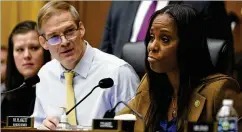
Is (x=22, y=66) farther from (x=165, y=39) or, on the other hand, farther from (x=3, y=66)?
(x=165, y=39)

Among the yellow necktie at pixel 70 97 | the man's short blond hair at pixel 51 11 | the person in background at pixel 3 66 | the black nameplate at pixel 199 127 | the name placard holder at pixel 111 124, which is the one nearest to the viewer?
the black nameplate at pixel 199 127

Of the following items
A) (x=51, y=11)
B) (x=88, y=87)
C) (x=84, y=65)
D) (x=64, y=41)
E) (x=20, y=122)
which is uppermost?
(x=51, y=11)

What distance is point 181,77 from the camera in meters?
2.54

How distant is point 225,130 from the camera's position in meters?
1.99

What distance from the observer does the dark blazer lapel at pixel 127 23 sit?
391 cm

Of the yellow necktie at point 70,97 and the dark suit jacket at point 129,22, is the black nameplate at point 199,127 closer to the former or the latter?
the yellow necktie at point 70,97

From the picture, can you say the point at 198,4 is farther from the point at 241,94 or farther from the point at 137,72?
the point at 241,94

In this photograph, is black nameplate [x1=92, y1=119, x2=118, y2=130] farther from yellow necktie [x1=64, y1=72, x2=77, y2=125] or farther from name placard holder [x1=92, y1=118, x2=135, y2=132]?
yellow necktie [x1=64, y1=72, x2=77, y2=125]

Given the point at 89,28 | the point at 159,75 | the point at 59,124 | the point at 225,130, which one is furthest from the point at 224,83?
the point at 89,28

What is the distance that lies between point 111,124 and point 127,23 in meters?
1.88

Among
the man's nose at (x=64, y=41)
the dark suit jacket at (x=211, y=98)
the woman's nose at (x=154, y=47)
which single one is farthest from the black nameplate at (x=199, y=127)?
the man's nose at (x=64, y=41)

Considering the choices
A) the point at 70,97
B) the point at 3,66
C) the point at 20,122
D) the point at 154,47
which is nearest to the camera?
the point at 20,122

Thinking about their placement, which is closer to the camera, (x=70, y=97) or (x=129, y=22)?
(x=70, y=97)

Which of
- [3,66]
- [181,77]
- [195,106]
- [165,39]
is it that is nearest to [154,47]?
[165,39]
